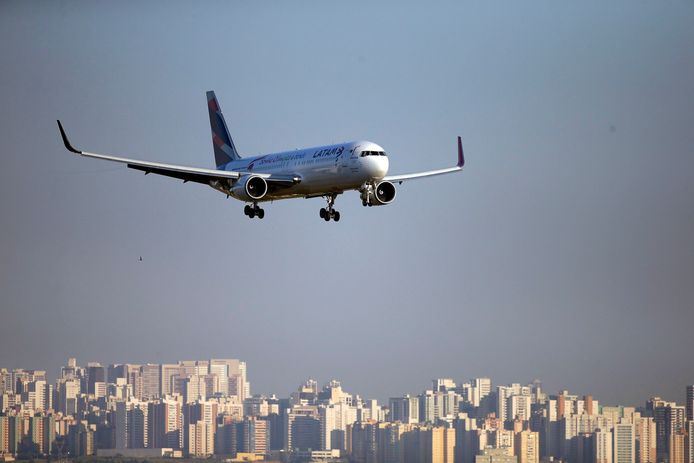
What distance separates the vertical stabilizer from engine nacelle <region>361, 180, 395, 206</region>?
2076 centimetres

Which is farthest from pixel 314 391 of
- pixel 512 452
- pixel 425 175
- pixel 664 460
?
pixel 425 175

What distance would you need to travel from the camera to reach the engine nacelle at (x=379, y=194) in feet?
266

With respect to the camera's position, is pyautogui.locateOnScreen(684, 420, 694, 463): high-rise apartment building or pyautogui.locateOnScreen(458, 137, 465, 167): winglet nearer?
pyautogui.locateOnScreen(458, 137, 465, 167): winglet

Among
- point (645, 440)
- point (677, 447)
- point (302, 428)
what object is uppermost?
point (302, 428)

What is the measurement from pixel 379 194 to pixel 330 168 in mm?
Result: 3180

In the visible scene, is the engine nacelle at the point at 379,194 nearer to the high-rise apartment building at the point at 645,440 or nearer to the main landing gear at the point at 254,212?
the main landing gear at the point at 254,212

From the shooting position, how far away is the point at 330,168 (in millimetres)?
81938

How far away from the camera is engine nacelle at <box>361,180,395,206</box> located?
3191 inches

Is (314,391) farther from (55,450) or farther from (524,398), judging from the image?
(55,450)

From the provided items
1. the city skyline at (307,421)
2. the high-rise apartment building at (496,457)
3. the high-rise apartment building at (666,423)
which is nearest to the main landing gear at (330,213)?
the city skyline at (307,421)

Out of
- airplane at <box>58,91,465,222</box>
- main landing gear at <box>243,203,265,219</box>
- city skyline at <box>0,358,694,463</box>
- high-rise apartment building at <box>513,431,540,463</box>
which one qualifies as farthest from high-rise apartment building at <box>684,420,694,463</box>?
main landing gear at <box>243,203,265,219</box>

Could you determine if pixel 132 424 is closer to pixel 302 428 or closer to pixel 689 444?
pixel 302 428

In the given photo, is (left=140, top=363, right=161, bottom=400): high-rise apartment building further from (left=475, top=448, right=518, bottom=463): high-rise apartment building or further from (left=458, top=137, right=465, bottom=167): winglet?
(left=458, top=137, right=465, bottom=167): winglet

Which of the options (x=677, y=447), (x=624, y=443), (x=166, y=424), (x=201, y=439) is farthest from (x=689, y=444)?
(x=166, y=424)
